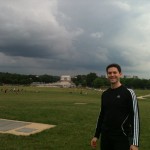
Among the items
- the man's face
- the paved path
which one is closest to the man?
the man's face

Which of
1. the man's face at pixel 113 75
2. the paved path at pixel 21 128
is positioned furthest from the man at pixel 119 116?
the paved path at pixel 21 128

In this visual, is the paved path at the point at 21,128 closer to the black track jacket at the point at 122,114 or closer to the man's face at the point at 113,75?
the black track jacket at the point at 122,114

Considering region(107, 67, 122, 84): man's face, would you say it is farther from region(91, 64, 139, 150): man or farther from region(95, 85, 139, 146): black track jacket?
Result: region(95, 85, 139, 146): black track jacket

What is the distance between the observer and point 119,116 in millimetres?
5266

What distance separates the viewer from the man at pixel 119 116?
5207mm

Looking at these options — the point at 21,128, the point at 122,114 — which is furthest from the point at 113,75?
the point at 21,128

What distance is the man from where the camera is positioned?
17.1ft

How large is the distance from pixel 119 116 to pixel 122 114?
0.18 ft

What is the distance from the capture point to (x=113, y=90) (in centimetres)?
538

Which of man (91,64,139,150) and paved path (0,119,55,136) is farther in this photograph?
paved path (0,119,55,136)

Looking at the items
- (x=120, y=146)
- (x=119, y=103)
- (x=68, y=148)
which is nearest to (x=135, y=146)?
(x=120, y=146)

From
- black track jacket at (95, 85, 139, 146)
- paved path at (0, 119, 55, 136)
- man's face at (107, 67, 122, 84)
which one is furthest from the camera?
paved path at (0, 119, 55, 136)

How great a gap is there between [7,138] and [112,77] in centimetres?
616

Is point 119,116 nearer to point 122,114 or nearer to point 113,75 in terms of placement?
point 122,114
